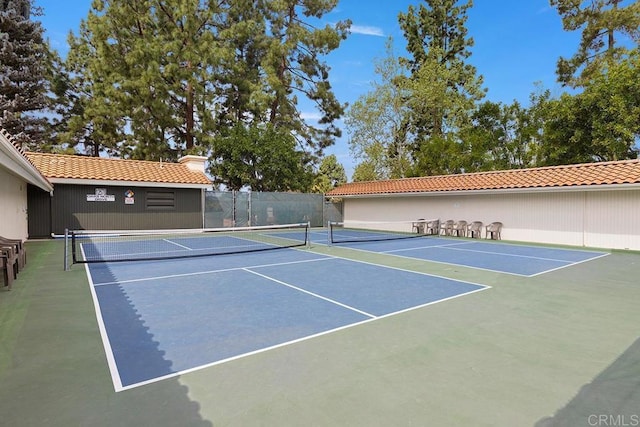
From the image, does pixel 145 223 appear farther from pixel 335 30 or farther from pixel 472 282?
pixel 335 30

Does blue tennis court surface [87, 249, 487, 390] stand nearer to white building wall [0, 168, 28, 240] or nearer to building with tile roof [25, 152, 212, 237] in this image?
white building wall [0, 168, 28, 240]

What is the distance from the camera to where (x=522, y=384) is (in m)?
3.11

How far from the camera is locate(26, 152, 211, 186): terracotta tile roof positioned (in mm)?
15922

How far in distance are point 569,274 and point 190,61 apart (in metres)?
23.2

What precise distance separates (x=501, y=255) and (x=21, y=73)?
3061cm

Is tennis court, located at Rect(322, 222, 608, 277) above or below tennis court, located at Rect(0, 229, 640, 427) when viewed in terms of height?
above

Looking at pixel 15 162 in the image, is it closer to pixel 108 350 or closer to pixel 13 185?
pixel 13 185

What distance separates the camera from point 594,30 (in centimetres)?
2395

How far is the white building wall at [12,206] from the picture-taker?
9.48 meters

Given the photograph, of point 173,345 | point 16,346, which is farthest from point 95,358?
point 16,346

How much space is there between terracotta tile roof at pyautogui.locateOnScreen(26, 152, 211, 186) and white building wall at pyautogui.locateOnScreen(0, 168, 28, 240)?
2.10 meters

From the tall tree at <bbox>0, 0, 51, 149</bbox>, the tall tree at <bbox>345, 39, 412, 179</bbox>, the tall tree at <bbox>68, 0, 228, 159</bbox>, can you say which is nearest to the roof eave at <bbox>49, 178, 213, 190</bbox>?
the tall tree at <bbox>68, 0, 228, 159</bbox>

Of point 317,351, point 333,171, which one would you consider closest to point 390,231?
point 317,351

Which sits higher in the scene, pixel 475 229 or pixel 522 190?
pixel 522 190
